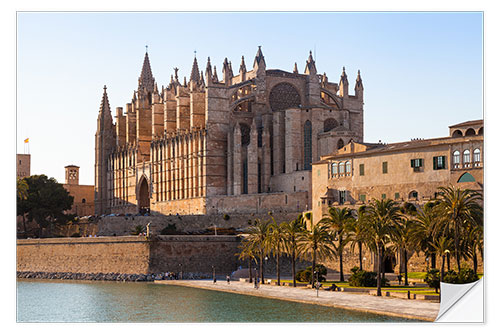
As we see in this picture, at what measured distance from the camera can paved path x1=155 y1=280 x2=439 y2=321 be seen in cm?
3647

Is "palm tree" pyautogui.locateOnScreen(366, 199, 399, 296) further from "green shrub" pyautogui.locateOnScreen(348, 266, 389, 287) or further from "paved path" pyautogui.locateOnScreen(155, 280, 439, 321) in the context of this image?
"paved path" pyautogui.locateOnScreen(155, 280, 439, 321)

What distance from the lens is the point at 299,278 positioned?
2087 inches

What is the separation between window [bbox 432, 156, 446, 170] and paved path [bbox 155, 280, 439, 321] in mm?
11484

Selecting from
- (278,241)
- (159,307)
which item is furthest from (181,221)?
(159,307)

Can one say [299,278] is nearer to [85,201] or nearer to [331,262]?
[331,262]

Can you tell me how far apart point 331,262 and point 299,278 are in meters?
4.10

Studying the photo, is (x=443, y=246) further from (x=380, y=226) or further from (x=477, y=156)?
(x=477, y=156)

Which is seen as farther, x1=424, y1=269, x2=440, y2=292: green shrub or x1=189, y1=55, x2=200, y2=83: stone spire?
x1=189, y1=55, x2=200, y2=83: stone spire

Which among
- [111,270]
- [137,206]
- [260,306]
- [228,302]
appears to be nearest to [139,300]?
[228,302]

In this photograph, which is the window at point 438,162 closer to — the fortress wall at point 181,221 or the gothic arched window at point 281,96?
the fortress wall at point 181,221

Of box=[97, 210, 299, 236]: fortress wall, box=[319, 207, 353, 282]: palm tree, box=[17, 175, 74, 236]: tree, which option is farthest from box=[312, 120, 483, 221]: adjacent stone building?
box=[17, 175, 74, 236]: tree

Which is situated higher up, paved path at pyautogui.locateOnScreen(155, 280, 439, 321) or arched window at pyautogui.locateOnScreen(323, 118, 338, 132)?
arched window at pyautogui.locateOnScreen(323, 118, 338, 132)

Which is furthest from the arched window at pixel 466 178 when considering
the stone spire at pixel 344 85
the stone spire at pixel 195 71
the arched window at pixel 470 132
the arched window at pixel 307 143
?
the stone spire at pixel 195 71
